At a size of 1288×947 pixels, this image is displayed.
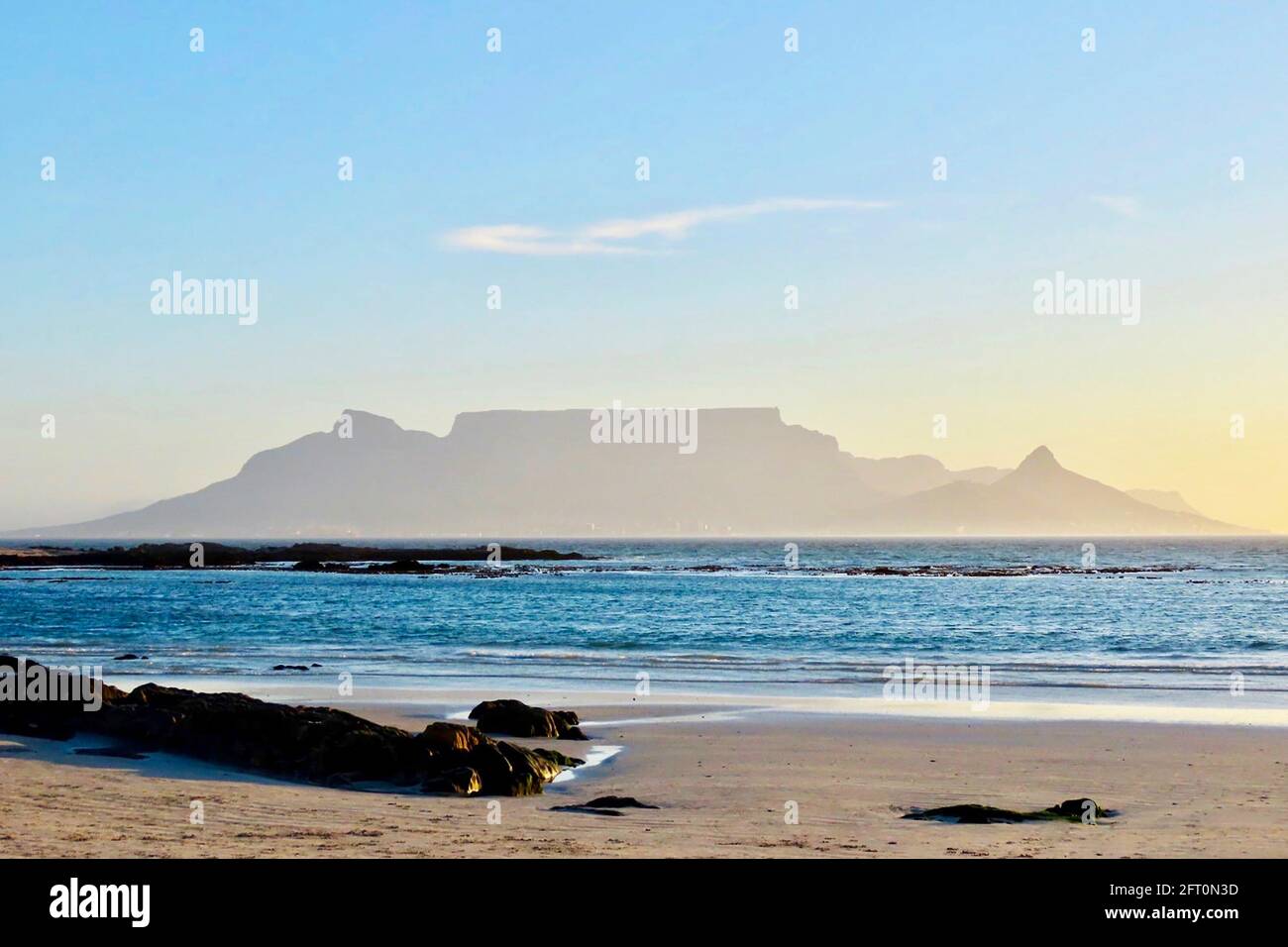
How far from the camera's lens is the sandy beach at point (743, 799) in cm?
1016

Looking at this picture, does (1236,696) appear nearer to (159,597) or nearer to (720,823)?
(720,823)

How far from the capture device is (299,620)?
48.0 m

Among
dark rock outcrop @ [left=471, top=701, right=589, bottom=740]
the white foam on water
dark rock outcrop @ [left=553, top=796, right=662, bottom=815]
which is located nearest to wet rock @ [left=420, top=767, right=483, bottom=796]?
dark rock outcrop @ [left=553, top=796, right=662, bottom=815]

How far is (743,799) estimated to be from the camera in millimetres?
13086

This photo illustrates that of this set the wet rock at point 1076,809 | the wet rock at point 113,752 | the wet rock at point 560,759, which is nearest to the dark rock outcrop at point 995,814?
the wet rock at point 1076,809

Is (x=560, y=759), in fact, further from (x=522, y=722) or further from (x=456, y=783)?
(x=456, y=783)

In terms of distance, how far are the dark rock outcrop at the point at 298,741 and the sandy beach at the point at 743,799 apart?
14.7 inches

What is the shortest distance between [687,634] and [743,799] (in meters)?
28.6

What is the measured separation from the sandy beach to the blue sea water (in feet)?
24.6

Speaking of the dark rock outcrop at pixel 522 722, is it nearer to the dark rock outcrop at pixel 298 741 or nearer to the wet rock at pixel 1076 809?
the dark rock outcrop at pixel 298 741

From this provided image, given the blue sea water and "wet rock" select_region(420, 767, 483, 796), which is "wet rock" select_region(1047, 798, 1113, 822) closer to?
"wet rock" select_region(420, 767, 483, 796)

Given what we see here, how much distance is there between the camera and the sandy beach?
10156mm

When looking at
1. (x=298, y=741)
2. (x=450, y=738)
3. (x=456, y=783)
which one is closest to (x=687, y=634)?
(x=298, y=741)
